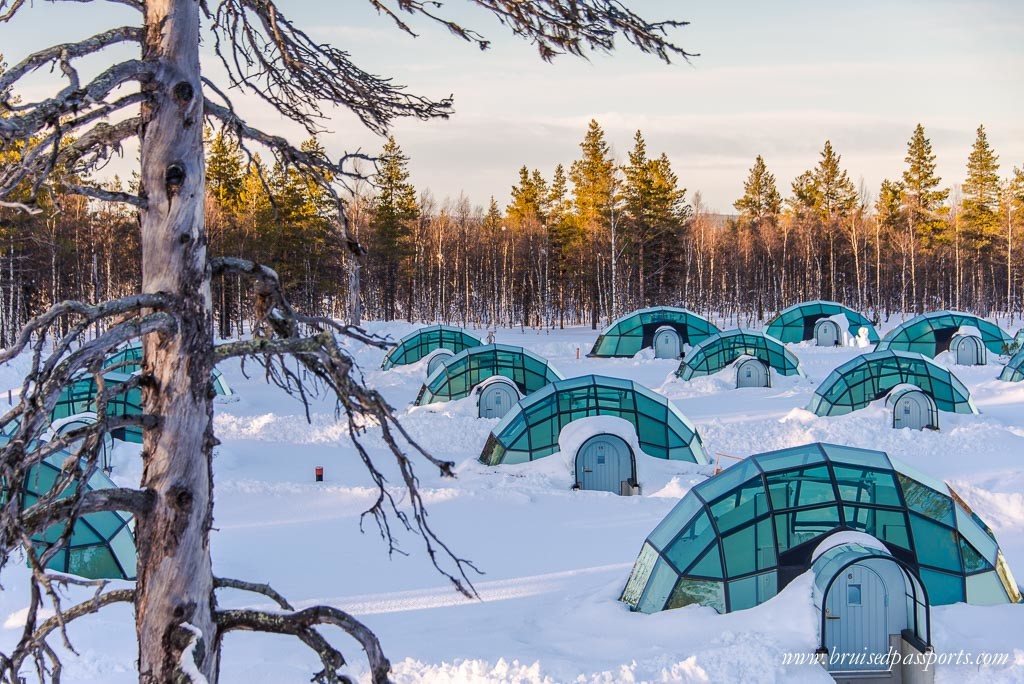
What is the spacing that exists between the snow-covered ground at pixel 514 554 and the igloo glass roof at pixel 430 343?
9105 mm

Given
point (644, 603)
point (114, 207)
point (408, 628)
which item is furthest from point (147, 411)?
point (114, 207)

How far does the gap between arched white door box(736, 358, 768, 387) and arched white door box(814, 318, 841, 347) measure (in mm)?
13195

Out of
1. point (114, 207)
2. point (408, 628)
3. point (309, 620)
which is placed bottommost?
point (408, 628)

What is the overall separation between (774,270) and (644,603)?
5324 centimetres

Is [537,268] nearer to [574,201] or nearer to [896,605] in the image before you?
[574,201]

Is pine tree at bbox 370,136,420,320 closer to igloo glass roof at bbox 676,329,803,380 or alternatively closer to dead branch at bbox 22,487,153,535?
igloo glass roof at bbox 676,329,803,380

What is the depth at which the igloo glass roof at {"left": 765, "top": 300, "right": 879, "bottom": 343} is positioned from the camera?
41.3 metres

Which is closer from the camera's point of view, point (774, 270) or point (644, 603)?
point (644, 603)

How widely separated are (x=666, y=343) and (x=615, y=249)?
1081 centimetres

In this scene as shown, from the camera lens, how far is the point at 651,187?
167ft

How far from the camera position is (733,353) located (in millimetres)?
31031

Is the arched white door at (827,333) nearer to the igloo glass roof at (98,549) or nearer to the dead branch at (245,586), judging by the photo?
the igloo glass roof at (98,549)

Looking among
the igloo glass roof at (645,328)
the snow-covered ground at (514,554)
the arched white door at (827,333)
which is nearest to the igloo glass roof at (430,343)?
the igloo glass roof at (645,328)
